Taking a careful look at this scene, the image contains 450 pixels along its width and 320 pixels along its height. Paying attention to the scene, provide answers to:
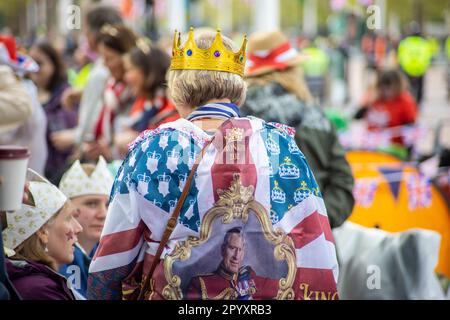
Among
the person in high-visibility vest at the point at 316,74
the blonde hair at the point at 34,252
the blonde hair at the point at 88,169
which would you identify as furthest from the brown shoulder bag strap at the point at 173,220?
the person in high-visibility vest at the point at 316,74

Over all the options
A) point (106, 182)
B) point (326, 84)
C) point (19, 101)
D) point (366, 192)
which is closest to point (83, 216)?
point (106, 182)

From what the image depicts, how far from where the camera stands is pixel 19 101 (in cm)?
455

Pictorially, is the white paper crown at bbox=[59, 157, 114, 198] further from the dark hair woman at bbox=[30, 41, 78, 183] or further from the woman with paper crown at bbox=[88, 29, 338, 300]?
the dark hair woman at bbox=[30, 41, 78, 183]

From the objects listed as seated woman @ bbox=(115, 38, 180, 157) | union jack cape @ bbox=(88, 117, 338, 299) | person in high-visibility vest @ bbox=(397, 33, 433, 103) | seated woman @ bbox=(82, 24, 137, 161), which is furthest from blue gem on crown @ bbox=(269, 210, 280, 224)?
person in high-visibility vest @ bbox=(397, 33, 433, 103)

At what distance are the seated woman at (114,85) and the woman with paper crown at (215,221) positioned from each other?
3766 millimetres

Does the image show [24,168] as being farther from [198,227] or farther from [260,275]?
[260,275]

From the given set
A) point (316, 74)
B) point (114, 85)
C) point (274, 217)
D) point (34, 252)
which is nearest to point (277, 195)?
point (274, 217)

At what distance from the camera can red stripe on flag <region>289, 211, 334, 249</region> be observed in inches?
142

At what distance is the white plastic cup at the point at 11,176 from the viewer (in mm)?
3354

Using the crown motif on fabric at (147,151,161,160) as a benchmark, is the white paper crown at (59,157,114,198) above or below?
below

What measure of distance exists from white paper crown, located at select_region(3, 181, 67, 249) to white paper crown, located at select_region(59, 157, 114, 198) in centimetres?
90

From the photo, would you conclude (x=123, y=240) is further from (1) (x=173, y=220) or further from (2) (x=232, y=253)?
(2) (x=232, y=253)

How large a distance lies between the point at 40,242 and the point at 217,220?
39.7 inches

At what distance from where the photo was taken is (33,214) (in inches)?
166
